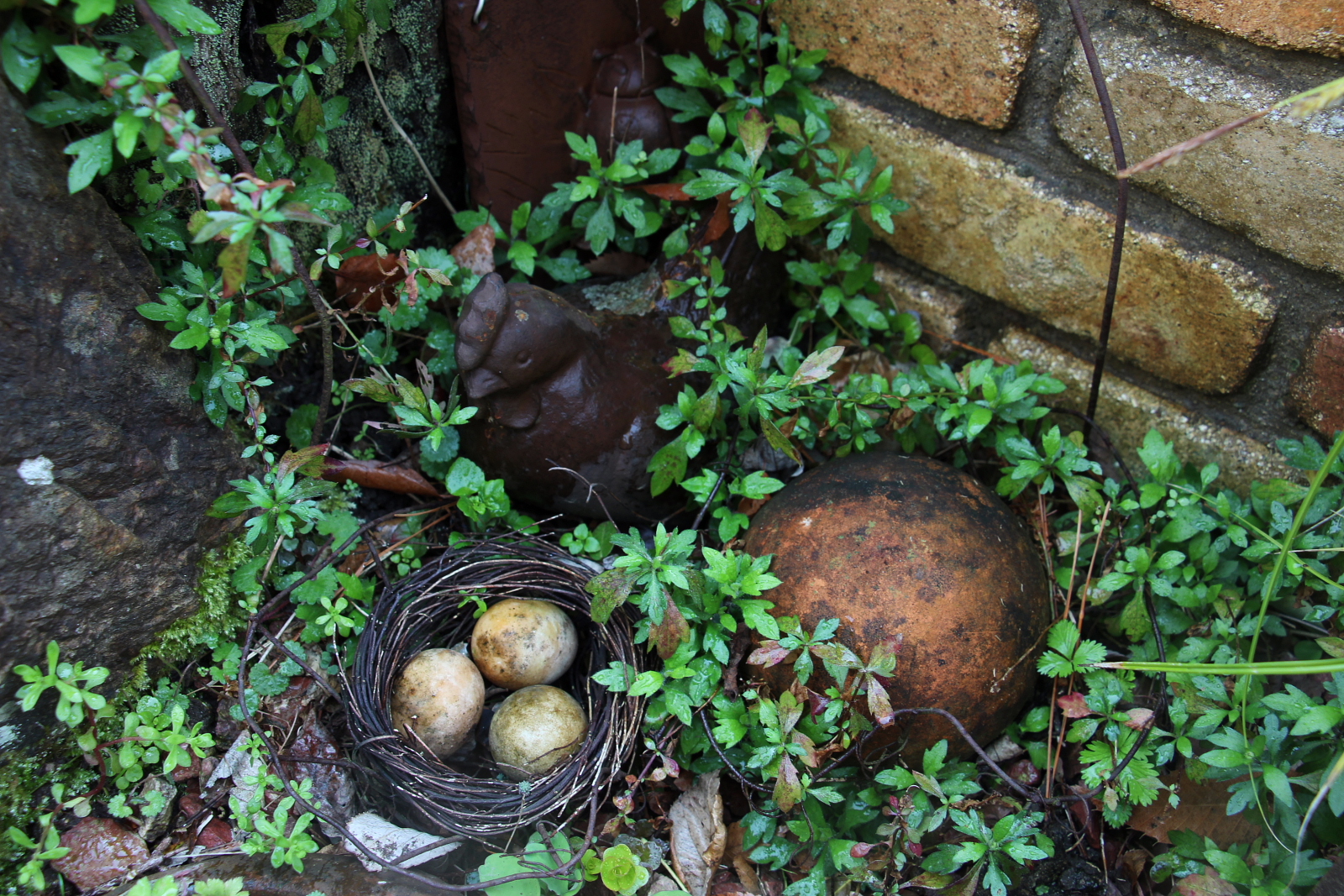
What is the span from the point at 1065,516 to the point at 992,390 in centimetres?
43

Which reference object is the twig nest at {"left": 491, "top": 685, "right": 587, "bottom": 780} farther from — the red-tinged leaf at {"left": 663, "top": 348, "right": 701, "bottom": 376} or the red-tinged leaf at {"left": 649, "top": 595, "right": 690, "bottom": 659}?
the red-tinged leaf at {"left": 663, "top": 348, "right": 701, "bottom": 376}

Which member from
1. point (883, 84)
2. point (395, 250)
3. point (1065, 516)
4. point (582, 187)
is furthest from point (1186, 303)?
point (395, 250)

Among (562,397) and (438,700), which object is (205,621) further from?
(562,397)

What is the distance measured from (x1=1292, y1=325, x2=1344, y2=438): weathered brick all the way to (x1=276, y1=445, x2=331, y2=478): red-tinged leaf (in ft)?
8.14

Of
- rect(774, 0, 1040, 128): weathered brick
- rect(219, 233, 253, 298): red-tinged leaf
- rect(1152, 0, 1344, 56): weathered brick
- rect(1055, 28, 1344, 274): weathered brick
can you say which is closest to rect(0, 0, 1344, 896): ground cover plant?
rect(219, 233, 253, 298): red-tinged leaf

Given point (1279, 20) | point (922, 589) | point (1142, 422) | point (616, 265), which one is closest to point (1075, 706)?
point (922, 589)

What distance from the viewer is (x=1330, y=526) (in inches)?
84.1

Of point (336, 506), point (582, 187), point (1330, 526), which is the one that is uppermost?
point (582, 187)

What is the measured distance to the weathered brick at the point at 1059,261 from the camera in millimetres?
2283

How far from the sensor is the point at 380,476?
8.17 feet

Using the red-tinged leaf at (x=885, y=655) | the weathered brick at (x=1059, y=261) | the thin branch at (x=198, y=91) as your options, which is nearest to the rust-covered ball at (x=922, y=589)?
the red-tinged leaf at (x=885, y=655)

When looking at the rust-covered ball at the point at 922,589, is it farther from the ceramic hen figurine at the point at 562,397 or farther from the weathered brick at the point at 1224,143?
the weathered brick at the point at 1224,143

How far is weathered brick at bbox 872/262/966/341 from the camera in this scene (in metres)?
2.79

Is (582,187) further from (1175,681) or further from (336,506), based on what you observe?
(1175,681)
